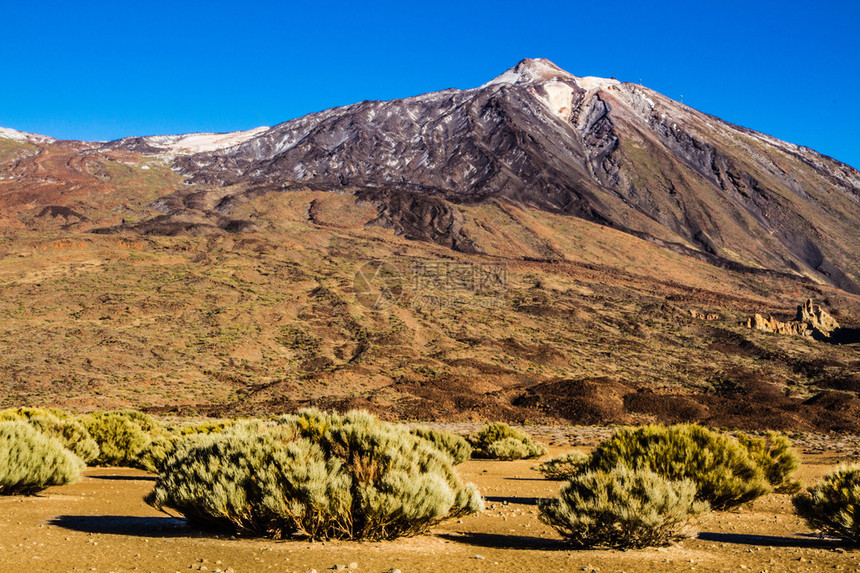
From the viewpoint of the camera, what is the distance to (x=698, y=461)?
29.0 ft

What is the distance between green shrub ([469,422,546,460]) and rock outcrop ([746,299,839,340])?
162 feet

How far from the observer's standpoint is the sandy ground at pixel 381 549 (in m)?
5.58

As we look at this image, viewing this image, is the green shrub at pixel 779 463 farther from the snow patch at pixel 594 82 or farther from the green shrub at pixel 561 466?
the snow patch at pixel 594 82

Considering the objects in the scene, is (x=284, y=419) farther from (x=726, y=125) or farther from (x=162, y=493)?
(x=726, y=125)

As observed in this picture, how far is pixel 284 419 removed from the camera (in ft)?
26.3

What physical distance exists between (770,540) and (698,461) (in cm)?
147

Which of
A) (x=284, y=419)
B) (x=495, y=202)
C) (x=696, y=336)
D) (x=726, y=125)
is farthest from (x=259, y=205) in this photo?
(x=726, y=125)

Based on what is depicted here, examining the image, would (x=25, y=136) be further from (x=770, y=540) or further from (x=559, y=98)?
(x=770, y=540)

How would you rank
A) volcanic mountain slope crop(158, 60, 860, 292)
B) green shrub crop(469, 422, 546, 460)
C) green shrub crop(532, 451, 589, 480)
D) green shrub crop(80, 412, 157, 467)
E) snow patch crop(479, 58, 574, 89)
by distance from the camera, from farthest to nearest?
snow patch crop(479, 58, 574, 89) → volcanic mountain slope crop(158, 60, 860, 292) → green shrub crop(469, 422, 546, 460) → green shrub crop(80, 412, 157, 467) → green shrub crop(532, 451, 589, 480)

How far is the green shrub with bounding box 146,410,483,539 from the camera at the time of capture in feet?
20.9

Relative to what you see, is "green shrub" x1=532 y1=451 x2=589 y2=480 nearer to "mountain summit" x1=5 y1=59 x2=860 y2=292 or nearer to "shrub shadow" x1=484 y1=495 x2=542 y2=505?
Result: "shrub shadow" x1=484 y1=495 x2=542 y2=505

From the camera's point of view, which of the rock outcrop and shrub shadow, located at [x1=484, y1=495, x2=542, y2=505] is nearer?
shrub shadow, located at [x1=484, y1=495, x2=542, y2=505]

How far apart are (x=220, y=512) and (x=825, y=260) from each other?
128m

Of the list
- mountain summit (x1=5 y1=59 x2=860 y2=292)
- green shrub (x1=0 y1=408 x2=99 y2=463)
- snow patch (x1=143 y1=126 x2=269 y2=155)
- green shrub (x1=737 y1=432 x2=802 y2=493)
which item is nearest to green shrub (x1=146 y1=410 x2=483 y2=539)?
green shrub (x1=737 y1=432 x2=802 y2=493)
